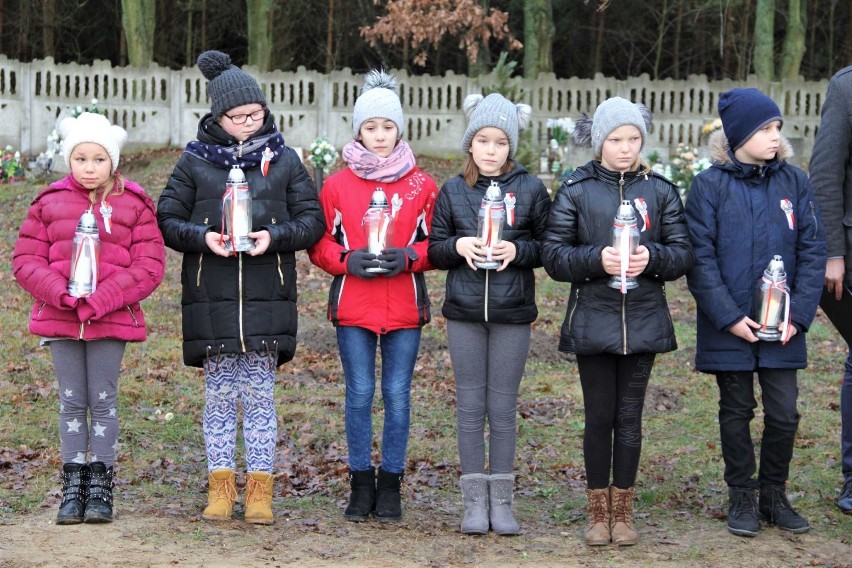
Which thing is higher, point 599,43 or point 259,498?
point 599,43

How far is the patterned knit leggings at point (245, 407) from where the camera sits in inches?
237

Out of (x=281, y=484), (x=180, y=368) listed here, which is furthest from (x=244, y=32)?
(x=281, y=484)

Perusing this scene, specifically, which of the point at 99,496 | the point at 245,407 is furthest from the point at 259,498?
the point at 99,496

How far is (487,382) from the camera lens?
600 cm

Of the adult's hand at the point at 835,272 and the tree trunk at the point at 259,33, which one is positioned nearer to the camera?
the adult's hand at the point at 835,272

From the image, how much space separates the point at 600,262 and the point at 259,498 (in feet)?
6.81

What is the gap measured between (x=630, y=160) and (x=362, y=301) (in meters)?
1.48

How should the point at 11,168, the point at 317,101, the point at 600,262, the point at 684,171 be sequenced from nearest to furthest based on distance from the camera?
the point at 600,262, the point at 684,171, the point at 11,168, the point at 317,101

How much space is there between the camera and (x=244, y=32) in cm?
2767

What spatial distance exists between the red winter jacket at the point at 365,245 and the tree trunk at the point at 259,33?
59.6 feet

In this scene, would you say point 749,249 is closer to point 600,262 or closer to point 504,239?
point 600,262

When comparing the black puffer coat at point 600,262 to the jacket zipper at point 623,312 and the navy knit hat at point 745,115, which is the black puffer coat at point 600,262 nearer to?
the jacket zipper at point 623,312

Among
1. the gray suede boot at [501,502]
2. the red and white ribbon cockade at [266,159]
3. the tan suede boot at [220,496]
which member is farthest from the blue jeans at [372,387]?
the red and white ribbon cockade at [266,159]

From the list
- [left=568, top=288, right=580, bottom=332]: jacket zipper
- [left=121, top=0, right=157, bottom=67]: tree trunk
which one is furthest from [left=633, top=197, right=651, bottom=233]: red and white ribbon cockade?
[left=121, top=0, right=157, bottom=67]: tree trunk
